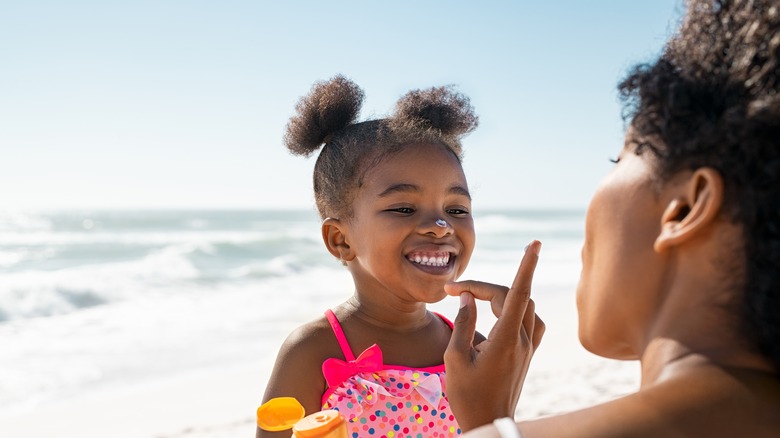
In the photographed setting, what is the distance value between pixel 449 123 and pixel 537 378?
4018 mm

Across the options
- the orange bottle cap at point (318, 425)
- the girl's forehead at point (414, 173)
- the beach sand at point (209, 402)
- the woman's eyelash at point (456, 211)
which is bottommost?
the beach sand at point (209, 402)

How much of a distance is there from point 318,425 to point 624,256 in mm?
688

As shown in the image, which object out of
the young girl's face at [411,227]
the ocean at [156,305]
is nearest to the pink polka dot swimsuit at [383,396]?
the young girl's face at [411,227]

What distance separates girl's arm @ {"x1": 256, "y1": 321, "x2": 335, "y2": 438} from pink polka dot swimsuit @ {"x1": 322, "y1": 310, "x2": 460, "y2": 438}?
38mm

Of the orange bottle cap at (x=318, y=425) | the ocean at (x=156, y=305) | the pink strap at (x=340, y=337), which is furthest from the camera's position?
the ocean at (x=156, y=305)

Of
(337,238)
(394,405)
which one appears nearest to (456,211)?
(337,238)

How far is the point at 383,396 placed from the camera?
2.47m

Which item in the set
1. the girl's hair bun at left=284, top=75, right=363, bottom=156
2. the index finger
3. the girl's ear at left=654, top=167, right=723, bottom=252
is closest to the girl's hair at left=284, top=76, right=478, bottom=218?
the girl's hair bun at left=284, top=75, right=363, bottom=156

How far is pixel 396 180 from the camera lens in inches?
104

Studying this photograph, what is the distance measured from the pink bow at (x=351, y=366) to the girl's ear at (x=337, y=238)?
16.8 inches

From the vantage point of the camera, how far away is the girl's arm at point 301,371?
2348 mm

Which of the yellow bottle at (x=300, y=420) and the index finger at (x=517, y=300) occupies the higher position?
the index finger at (x=517, y=300)

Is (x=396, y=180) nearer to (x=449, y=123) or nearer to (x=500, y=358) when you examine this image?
(x=449, y=123)

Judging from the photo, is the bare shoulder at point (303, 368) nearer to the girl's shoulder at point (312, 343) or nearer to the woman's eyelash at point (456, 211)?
the girl's shoulder at point (312, 343)
